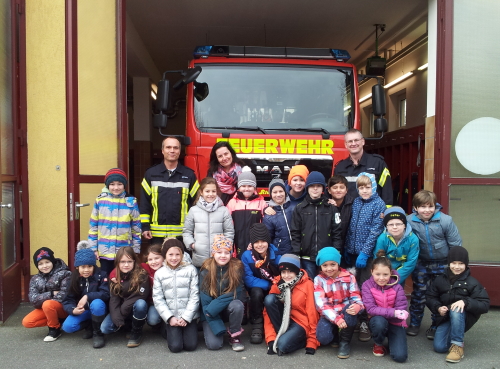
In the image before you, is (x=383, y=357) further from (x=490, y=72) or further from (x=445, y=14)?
(x=445, y=14)

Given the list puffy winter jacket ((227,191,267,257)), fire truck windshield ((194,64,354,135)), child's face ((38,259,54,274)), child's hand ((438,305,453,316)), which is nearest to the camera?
child's hand ((438,305,453,316))

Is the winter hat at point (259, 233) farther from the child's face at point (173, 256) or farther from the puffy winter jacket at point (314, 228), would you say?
the child's face at point (173, 256)

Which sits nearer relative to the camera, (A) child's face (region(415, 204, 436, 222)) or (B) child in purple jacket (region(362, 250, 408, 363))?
(B) child in purple jacket (region(362, 250, 408, 363))

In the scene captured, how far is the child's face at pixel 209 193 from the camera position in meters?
4.50

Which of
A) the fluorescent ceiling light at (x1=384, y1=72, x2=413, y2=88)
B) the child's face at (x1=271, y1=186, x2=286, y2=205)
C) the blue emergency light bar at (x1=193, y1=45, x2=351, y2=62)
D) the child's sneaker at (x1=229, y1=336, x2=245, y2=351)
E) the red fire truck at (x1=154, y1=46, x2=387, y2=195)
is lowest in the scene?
the child's sneaker at (x1=229, y1=336, x2=245, y2=351)

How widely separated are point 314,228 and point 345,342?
3.24ft

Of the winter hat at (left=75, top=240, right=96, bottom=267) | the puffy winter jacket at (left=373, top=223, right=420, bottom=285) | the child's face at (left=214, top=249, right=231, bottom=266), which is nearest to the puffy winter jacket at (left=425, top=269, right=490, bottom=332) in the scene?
the puffy winter jacket at (left=373, top=223, right=420, bottom=285)

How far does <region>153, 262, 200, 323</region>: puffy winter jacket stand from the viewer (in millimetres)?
4082

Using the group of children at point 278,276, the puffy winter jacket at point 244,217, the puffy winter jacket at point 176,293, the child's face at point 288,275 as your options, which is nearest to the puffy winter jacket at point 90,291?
the group of children at point 278,276

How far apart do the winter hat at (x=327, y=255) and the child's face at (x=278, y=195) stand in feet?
2.37

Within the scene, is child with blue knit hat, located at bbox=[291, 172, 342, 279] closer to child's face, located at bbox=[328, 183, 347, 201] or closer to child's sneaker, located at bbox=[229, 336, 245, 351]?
child's face, located at bbox=[328, 183, 347, 201]

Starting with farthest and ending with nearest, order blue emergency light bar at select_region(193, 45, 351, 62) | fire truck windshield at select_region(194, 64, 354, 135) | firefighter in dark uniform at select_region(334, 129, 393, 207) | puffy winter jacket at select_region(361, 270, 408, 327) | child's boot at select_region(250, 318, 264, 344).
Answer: blue emergency light bar at select_region(193, 45, 351, 62), fire truck windshield at select_region(194, 64, 354, 135), firefighter in dark uniform at select_region(334, 129, 393, 207), child's boot at select_region(250, 318, 264, 344), puffy winter jacket at select_region(361, 270, 408, 327)

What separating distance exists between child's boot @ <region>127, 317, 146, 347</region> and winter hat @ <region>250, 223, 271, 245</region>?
3.80 ft

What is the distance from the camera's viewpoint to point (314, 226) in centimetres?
437
